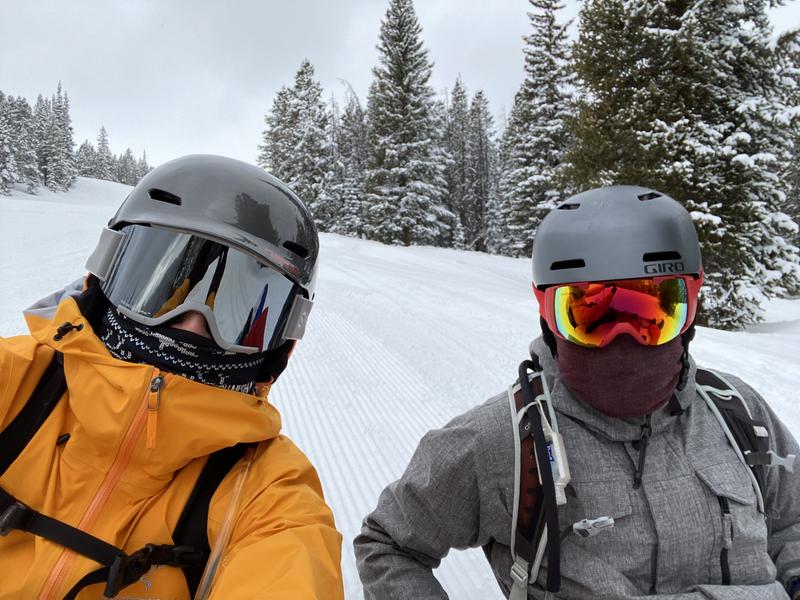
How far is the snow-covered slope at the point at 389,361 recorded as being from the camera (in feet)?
12.7

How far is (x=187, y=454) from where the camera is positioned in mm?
1533

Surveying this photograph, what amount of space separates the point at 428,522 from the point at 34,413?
1.38m

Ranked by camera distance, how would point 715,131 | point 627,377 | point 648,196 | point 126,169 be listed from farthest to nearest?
1. point 126,169
2. point 715,131
3. point 648,196
4. point 627,377

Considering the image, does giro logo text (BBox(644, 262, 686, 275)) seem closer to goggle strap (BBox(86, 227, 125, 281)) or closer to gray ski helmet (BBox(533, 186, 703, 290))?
gray ski helmet (BBox(533, 186, 703, 290))

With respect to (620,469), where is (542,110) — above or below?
above

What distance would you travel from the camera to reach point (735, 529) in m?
1.50

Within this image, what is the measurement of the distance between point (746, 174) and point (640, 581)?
11566 millimetres

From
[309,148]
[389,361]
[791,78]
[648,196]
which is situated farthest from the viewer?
[309,148]

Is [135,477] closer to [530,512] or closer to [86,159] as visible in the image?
[530,512]

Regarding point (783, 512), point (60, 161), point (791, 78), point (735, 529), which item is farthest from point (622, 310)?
point (60, 161)

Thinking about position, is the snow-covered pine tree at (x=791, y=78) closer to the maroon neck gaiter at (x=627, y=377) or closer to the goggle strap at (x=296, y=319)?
the maroon neck gaiter at (x=627, y=377)

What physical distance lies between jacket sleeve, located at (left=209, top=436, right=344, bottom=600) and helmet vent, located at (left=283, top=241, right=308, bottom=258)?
906mm

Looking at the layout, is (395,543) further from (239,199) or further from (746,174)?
(746,174)

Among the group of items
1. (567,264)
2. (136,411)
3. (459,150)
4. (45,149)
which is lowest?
(136,411)
